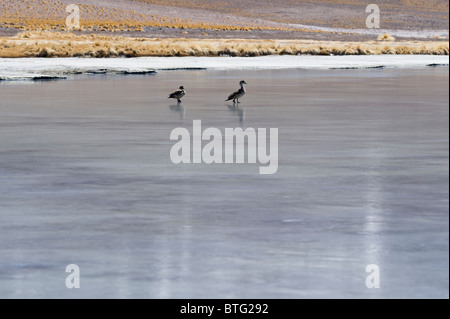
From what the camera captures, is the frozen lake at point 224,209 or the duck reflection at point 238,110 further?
the duck reflection at point 238,110

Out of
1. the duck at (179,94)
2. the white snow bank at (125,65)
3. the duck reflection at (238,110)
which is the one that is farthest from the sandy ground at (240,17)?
the duck reflection at (238,110)

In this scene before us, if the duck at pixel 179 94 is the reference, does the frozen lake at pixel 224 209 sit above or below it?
below

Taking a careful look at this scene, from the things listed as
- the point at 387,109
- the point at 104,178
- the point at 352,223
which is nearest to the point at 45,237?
the point at 352,223

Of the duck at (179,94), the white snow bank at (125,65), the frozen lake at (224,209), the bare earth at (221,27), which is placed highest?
the bare earth at (221,27)

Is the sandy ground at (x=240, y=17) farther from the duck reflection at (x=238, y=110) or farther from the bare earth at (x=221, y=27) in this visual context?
the duck reflection at (x=238, y=110)

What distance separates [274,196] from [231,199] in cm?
42

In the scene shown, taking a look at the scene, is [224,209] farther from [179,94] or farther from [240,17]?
[240,17]

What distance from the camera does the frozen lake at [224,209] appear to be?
21.7 feet

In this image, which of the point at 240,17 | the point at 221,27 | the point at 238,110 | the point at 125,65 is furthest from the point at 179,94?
the point at 240,17

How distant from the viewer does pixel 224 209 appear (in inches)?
359

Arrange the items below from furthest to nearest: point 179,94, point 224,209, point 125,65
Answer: point 125,65, point 179,94, point 224,209

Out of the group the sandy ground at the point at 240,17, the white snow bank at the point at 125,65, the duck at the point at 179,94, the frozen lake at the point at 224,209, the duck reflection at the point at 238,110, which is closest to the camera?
the frozen lake at the point at 224,209

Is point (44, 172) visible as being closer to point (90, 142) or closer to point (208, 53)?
point (90, 142)

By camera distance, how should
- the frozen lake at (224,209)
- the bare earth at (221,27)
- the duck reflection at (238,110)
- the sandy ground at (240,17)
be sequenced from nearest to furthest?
the frozen lake at (224,209)
the duck reflection at (238,110)
the bare earth at (221,27)
the sandy ground at (240,17)
